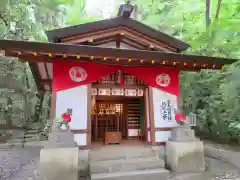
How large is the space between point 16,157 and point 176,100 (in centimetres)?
753

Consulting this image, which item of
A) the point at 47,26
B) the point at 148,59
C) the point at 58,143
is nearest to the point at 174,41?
the point at 148,59

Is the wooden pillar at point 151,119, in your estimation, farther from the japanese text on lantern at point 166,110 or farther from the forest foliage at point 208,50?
the forest foliage at point 208,50

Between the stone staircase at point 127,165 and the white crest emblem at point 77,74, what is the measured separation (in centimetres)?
231

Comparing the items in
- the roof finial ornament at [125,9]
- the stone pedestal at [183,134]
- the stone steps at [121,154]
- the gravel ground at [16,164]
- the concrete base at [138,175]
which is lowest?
the gravel ground at [16,164]

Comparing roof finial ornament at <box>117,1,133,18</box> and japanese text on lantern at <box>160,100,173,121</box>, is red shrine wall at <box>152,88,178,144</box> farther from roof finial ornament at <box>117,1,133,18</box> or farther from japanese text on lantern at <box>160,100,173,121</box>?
roof finial ornament at <box>117,1,133,18</box>

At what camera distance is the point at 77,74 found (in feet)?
19.4

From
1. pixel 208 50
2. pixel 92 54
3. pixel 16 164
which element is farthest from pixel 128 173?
pixel 208 50

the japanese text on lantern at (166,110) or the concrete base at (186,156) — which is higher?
the japanese text on lantern at (166,110)

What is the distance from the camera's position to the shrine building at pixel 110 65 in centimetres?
538

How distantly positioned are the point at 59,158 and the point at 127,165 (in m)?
1.94

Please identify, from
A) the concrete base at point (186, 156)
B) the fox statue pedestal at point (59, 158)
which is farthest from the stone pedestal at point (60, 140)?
the concrete base at point (186, 156)

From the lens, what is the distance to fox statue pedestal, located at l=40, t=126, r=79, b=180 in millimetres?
4723

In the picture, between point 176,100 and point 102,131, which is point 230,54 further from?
point 102,131

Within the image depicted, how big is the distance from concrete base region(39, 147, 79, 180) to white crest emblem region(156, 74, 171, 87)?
3.64m
